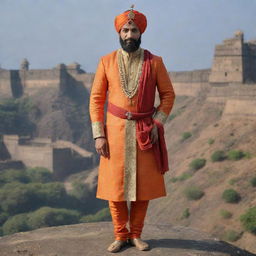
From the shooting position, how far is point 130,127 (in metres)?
5.46

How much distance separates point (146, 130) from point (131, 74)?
0.59 metres

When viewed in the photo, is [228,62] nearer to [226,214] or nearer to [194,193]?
[194,193]

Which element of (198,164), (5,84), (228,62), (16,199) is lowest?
(16,199)

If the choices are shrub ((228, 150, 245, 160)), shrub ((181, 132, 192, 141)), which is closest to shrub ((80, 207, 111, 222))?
shrub ((181, 132, 192, 141))

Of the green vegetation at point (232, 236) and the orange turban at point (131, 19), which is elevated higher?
the orange turban at point (131, 19)

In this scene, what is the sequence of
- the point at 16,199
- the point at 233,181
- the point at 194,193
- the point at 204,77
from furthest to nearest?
the point at 204,77, the point at 16,199, the point at 194,193, the point at 233,181

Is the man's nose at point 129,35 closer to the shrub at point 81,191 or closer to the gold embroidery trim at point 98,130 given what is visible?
the gold embroidery trim at point 98,130

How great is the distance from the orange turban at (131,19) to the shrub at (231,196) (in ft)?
59.2

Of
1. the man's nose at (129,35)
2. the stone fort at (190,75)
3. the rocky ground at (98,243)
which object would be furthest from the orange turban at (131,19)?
the stone fort at (190,75)

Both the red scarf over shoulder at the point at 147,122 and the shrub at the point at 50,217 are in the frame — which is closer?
the red scarf over shoulder at the point at 147,122

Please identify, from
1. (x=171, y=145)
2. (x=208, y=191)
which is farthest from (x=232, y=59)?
(x=208, y=191)

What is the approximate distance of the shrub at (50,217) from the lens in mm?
27438

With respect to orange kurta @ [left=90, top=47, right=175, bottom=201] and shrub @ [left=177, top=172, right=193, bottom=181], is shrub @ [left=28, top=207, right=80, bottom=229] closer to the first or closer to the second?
shrub @ [left=177, top=172, right=193, bottom=181]

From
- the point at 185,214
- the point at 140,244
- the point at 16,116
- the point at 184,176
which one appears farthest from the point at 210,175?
the point at 16,116
